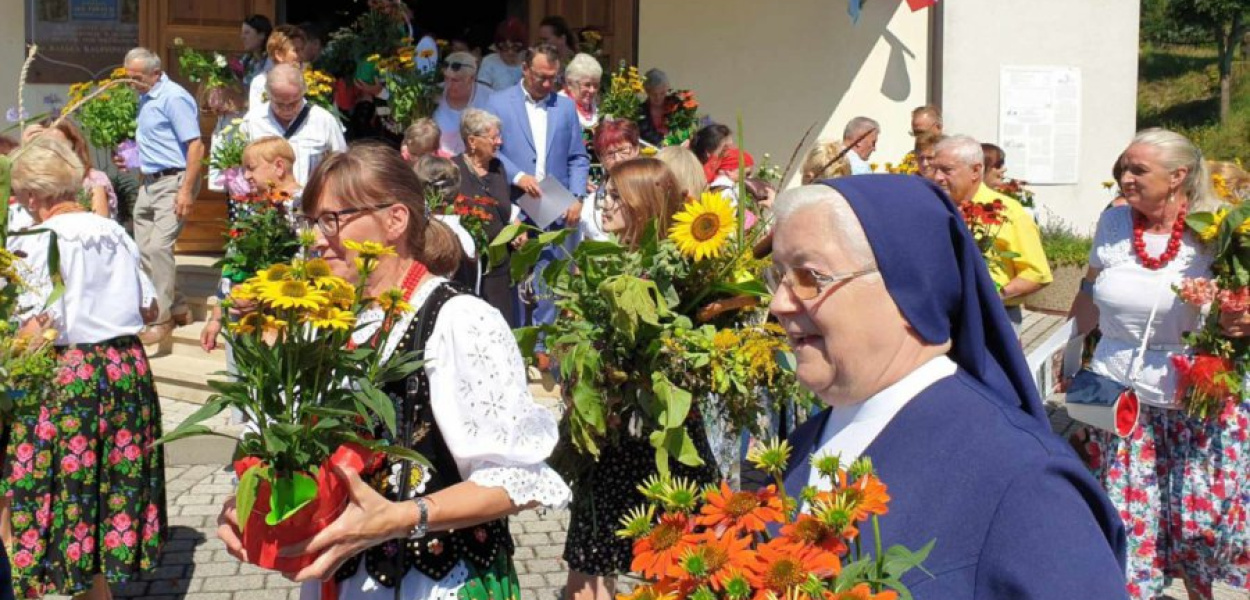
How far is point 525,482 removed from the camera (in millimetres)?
2902

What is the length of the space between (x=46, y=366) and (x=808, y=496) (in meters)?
2.10

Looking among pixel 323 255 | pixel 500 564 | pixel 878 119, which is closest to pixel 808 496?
pixel 500 564

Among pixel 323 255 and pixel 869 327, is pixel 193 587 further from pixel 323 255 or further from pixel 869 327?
pixel 869 327

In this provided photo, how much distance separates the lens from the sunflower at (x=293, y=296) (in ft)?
8.14

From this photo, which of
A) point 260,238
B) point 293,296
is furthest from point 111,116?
point 293,296

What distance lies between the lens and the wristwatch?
2.76 meters


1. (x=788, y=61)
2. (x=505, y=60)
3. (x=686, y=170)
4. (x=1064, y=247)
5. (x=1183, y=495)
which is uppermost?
(x=788, y=61)

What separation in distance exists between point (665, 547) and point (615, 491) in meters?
2.68

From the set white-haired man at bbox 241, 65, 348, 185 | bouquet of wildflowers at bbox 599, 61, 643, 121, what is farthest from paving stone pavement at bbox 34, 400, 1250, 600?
bouquet of wildflowers at bbox 599, 61, 643, 121

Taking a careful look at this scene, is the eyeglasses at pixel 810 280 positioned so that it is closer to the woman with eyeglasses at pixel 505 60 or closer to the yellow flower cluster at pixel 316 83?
the yellow flower cluster at pixel 316 83

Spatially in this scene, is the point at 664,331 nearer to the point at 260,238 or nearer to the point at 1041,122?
the point at 260,238

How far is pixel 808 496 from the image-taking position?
6.14 ft

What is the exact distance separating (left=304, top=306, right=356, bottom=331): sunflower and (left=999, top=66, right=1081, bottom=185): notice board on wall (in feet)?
36.6

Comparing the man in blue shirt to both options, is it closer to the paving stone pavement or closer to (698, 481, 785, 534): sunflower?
the paving stone pavement
